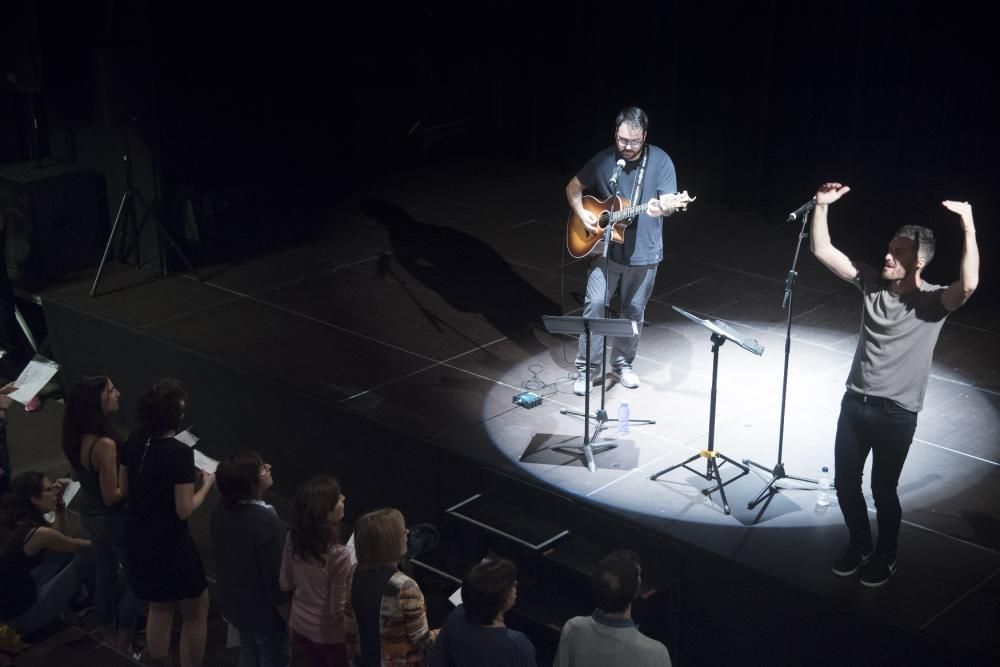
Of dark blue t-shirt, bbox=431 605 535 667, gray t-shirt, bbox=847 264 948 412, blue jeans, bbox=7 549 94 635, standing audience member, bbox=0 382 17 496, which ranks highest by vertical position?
gray t-shirt, bbox=847 264 948 412

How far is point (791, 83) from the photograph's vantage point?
32.1 feet

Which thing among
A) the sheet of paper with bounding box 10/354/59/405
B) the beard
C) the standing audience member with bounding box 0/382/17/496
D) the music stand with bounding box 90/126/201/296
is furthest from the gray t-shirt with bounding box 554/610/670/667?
the music stand with bounding box 90/126/201/296

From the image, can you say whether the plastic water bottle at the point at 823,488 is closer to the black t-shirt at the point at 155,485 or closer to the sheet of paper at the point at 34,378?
the black t-shirt at the point at 155,485

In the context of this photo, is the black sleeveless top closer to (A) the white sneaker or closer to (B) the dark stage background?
(A) the white sneaker

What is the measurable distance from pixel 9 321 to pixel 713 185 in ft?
18.3

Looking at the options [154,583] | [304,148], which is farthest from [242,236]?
[154,583]

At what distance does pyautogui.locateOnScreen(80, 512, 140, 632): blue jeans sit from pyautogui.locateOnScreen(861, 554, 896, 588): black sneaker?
323cm

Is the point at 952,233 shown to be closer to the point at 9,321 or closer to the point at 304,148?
the point at 304,148

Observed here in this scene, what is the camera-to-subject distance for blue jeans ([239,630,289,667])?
5.21m

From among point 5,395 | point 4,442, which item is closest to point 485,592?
point 5,395

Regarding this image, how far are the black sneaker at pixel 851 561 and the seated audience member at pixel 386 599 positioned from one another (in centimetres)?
185

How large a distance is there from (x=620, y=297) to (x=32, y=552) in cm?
338

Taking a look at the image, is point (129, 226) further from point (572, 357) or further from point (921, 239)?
point (921, 239)

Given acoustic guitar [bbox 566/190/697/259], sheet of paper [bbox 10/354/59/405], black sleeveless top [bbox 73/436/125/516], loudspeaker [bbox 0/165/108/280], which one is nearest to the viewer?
black sleeveless top [bbox 73/436/125/516]
